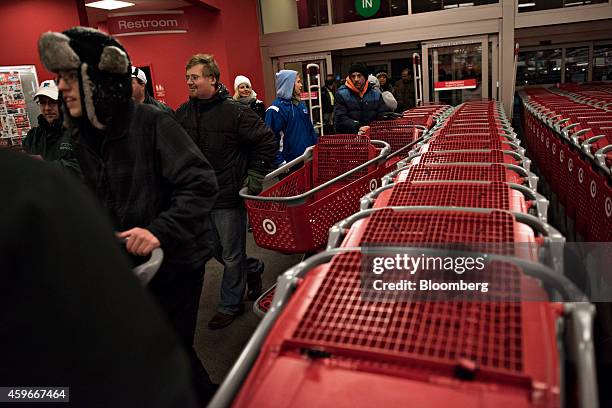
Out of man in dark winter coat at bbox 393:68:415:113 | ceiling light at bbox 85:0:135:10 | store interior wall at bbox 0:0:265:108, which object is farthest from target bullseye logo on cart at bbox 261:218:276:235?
man in dark winter coat at bbox 393:68:415:113

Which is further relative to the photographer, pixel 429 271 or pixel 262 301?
pixel 262 301

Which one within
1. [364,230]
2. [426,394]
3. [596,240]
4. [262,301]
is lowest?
[262,301]

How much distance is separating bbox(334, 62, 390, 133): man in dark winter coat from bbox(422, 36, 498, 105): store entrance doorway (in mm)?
6787

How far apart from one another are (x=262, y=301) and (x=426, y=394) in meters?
2.54

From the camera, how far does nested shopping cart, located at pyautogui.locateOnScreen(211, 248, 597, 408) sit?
36.8 inches

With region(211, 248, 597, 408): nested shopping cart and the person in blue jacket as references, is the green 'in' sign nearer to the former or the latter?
the person in blue jacket

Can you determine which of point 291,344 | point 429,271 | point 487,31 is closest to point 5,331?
point 291,344

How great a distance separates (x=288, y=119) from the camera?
4879 mm

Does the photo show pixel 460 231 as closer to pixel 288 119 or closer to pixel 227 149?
pixel 227 149

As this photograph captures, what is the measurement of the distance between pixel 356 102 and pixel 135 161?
14.5 ft

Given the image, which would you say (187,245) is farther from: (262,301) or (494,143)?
(494,143)

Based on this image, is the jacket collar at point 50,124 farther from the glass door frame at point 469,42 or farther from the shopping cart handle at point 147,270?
the glass door frame at point 469,42

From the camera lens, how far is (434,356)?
1.00 m

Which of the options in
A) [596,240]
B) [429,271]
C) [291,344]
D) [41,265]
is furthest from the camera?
[596,240]
